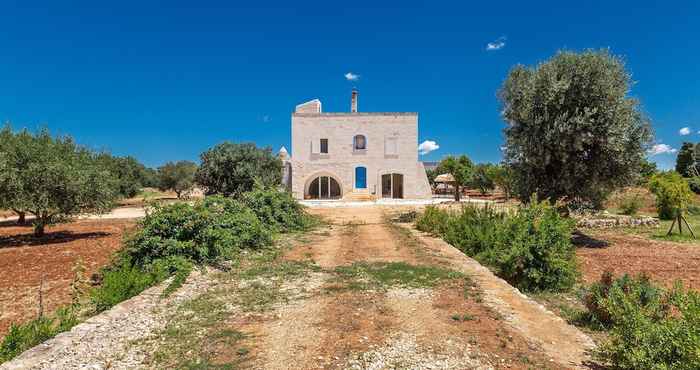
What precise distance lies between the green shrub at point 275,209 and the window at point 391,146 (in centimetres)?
1660

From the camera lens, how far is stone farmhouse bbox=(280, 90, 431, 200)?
31203 millimetres

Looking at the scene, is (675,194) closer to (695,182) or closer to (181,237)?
(695,182)

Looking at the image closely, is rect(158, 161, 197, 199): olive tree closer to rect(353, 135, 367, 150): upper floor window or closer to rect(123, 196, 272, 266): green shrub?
rect(353, 135, 367, 150): upper floor window

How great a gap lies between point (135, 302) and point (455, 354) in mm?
4678

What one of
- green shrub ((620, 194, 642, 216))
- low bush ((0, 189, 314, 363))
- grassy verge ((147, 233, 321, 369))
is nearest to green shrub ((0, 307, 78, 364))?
low bush ((0, 189, 314, 363))

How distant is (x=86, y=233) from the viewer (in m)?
14.9

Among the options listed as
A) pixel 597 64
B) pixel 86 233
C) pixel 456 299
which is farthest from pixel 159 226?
pixel 597 64

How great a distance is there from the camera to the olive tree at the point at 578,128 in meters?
12.5

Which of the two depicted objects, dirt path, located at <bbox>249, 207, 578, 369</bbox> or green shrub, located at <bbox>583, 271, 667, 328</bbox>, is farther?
green shrub, located at <bbox>583, 271, 667, 328</bbox>

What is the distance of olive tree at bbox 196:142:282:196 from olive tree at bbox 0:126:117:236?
9303 mm

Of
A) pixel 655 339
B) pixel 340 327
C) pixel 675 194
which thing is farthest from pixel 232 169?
pixel 655 339

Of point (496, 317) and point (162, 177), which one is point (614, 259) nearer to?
point (496, 317)

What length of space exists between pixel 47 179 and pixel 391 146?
23604 mm

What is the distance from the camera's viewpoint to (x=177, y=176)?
41.9 m
